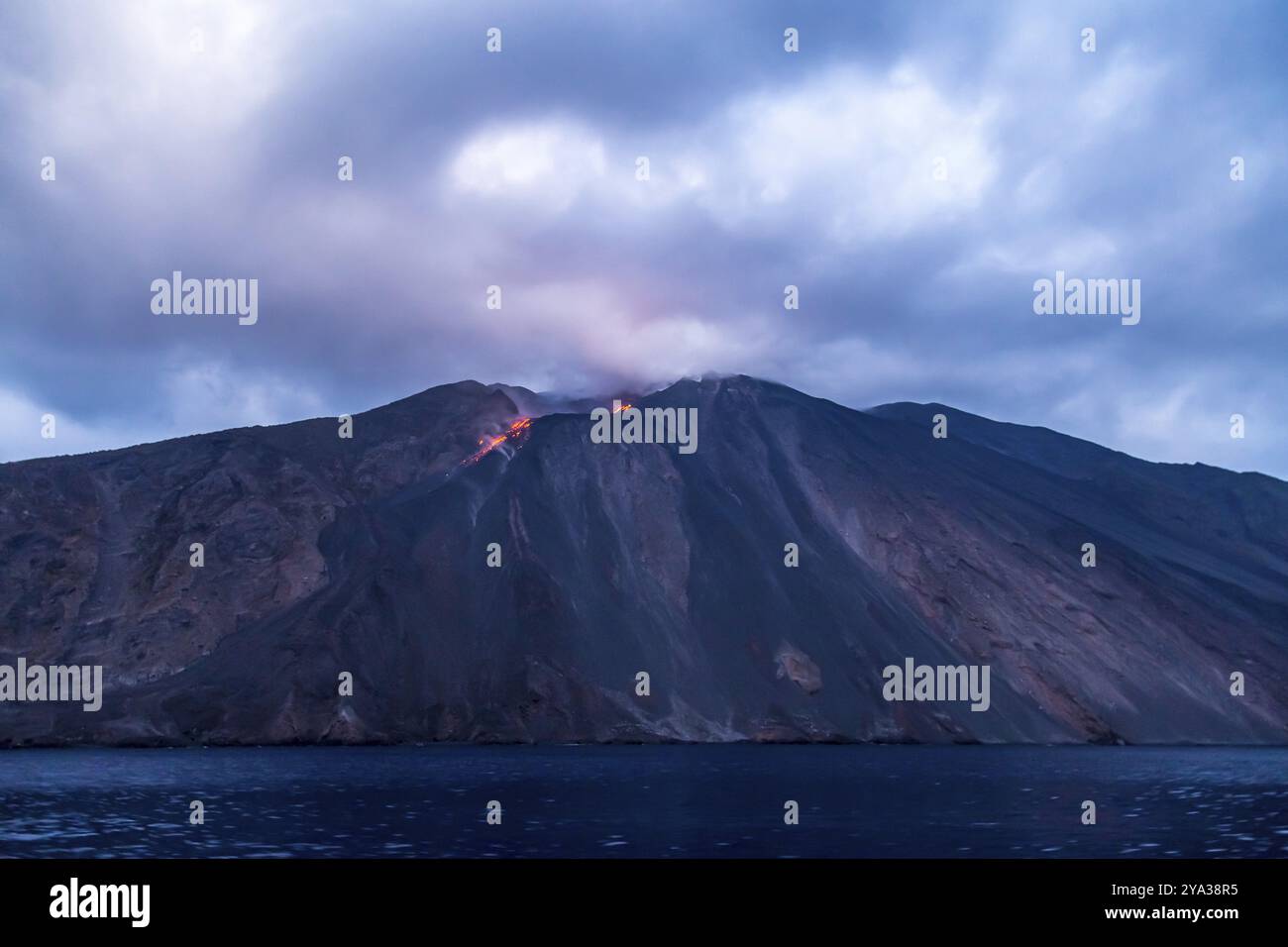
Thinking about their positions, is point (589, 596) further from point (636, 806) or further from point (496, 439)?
point (636, 806)

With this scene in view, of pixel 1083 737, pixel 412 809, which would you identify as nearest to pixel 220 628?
pixel 412 809

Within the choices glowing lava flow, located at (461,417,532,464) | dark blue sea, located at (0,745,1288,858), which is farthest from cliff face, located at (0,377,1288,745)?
dark blue sea, located at (0,745,1288,858)

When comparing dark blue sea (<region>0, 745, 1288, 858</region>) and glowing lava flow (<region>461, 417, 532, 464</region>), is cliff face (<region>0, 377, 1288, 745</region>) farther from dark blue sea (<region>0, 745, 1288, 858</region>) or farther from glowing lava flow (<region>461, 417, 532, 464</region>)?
dark blue sea (<region>0, 745, 1288, 858</region>)

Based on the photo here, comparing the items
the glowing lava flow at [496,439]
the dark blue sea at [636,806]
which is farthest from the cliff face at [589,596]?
the dark blue sea at [636,806]

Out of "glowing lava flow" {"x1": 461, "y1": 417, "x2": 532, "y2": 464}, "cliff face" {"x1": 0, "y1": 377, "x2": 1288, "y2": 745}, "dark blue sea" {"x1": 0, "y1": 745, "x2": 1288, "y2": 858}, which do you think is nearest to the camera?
"dark blue sea" {"x1": 0, "y1": 745, "x2": 1288, "y2": 858}

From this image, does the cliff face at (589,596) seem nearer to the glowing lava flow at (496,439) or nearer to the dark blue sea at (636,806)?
the glowing lava flow at (496,439)
